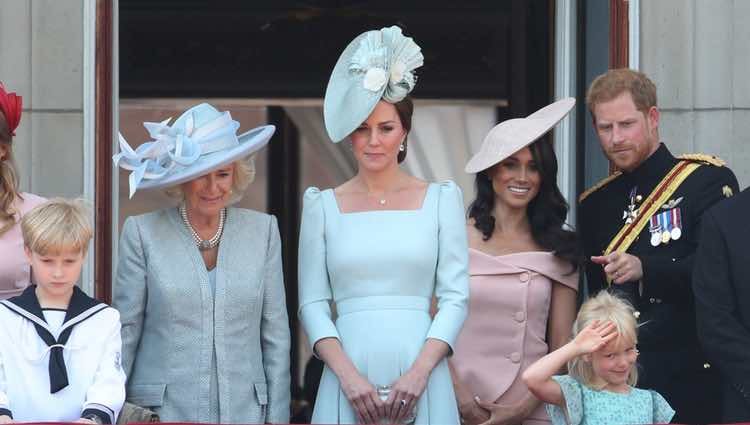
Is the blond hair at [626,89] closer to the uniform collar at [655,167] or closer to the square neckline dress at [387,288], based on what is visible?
the uniform collar at [655,167]

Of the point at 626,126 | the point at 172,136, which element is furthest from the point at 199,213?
the point at 626,126

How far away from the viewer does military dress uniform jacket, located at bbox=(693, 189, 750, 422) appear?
514cm

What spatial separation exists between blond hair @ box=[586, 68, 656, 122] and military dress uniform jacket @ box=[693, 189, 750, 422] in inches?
24.6

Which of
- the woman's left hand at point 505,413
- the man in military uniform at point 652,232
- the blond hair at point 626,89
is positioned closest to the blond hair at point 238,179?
the woman's left hand at point 505,413

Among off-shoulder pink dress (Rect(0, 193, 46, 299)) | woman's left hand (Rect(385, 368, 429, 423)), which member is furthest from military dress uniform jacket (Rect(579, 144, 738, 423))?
off-shoulder pink dress (Rect(0, 193, 46, 299))

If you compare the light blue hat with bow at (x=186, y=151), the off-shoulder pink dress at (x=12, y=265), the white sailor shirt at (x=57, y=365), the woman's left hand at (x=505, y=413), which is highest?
the light blue hat with bow at (x=186, y=151)

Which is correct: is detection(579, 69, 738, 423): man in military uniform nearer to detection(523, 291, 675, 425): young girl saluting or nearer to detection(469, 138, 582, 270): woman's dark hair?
detection(469, 138, 582, 270): woman's dark hair

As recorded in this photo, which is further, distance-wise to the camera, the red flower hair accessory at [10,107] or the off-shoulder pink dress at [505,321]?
the off-shoulder pink dress at [505,321]

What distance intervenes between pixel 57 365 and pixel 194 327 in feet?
1.80

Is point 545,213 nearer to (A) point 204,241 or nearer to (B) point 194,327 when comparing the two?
(A) point 204,241

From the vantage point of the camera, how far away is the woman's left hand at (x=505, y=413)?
5.56 m

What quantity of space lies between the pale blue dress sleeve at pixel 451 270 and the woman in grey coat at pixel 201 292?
0.48m

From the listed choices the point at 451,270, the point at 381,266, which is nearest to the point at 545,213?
the point at 451,270

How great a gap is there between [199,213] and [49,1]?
5.26 feet
